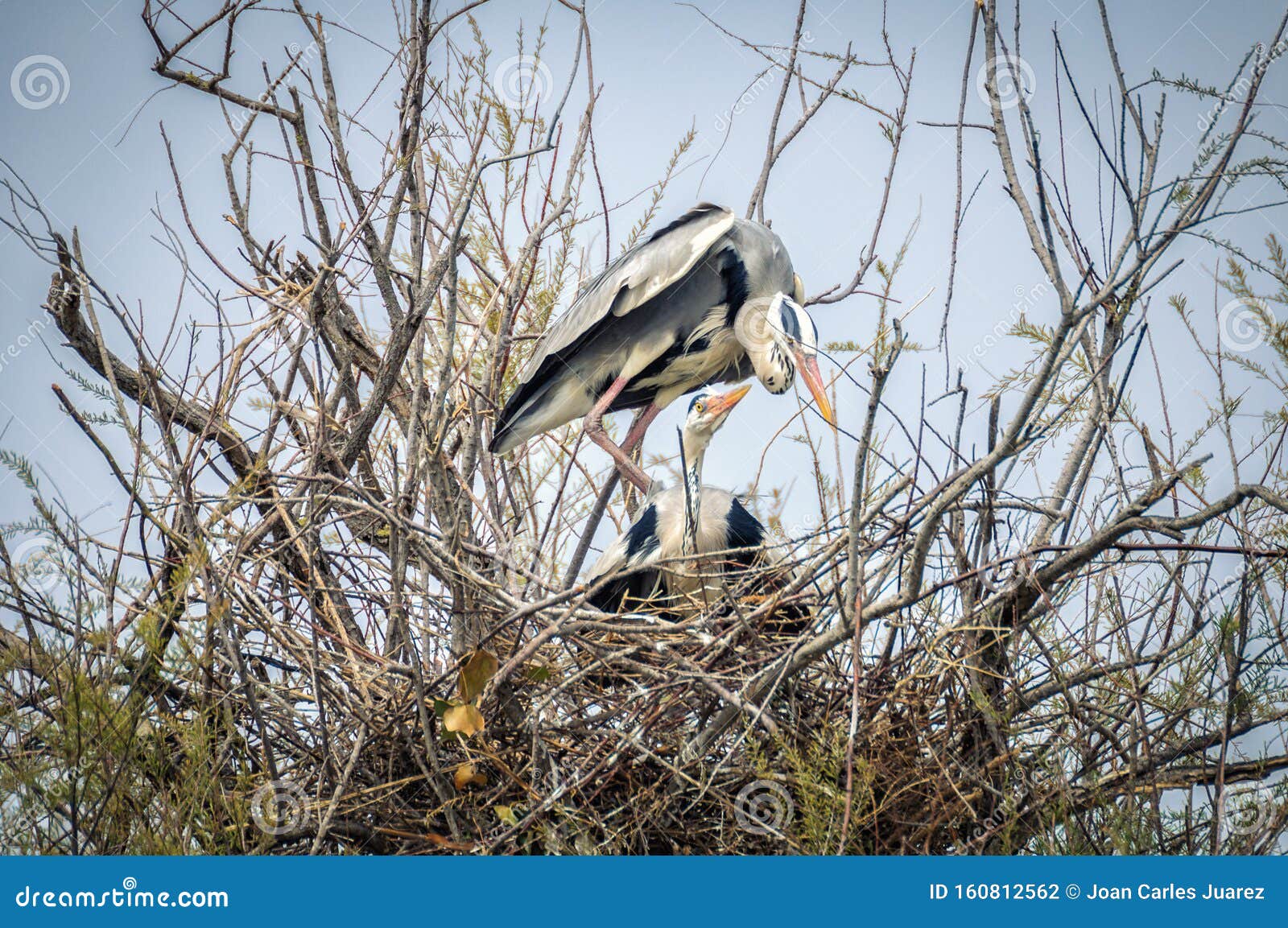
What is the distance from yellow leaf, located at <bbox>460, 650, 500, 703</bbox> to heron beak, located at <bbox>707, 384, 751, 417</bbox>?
3.72ft

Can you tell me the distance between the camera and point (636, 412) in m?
4.62

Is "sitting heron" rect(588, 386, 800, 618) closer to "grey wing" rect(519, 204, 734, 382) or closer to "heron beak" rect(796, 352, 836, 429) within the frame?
"heron beak" rect(796, 352, 836, 429)

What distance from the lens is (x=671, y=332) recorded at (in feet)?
12.8

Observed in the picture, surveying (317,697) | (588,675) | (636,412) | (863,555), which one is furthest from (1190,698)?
(636,412)

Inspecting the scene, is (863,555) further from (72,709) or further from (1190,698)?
(72,709)

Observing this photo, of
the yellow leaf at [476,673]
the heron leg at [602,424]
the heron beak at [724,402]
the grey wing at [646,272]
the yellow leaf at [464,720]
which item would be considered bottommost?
the yellow leaf at [464,720]

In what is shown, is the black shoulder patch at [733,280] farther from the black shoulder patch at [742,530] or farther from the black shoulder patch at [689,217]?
the black shoulder patch at [742,530]

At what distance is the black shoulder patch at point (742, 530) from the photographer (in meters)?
3.25

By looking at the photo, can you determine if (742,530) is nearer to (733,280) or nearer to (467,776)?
(733,280)

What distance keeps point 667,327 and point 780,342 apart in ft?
1.34

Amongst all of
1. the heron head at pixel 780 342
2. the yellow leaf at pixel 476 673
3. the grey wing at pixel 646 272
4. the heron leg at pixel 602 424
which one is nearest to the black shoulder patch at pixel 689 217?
the grey wing at pixel 646 272

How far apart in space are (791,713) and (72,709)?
4.41 feet

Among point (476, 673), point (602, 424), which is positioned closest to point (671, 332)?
point (602, 424)

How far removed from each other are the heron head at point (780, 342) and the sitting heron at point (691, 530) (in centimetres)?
23
